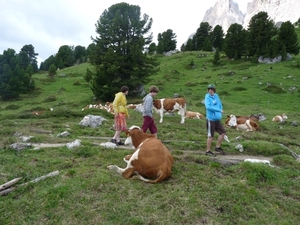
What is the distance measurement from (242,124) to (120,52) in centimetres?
1933

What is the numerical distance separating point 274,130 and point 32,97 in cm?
3169

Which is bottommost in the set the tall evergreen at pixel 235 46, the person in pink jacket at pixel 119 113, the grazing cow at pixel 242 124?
the grazing cow at pixel 242 124

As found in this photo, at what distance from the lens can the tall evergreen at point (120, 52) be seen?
3014 cm

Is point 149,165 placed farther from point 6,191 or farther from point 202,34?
point 202,34

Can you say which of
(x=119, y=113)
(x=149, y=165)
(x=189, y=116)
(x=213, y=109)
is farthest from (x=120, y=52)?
(x=149, y=165)

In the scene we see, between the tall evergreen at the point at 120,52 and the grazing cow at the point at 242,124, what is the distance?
1530 centimetres

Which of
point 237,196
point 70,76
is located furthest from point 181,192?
point 70,76

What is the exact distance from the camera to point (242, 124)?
16297mm

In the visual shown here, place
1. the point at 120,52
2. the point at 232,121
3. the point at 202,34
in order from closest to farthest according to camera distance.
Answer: the point at 232,121 → the point at 120,52 → the point at 202,34

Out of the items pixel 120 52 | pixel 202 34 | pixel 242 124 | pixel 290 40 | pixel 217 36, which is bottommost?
pixel 242 124

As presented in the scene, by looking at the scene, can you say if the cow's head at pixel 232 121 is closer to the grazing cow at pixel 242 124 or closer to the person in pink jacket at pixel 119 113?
the grazing cow at pixel 242 124

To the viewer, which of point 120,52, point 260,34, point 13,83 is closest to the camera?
point 120,52

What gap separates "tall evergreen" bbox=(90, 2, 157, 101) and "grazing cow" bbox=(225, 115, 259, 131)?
50.2 feet

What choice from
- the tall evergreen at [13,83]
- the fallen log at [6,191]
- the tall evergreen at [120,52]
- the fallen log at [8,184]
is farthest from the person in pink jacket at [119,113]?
the tall evergreen at [13,83]
